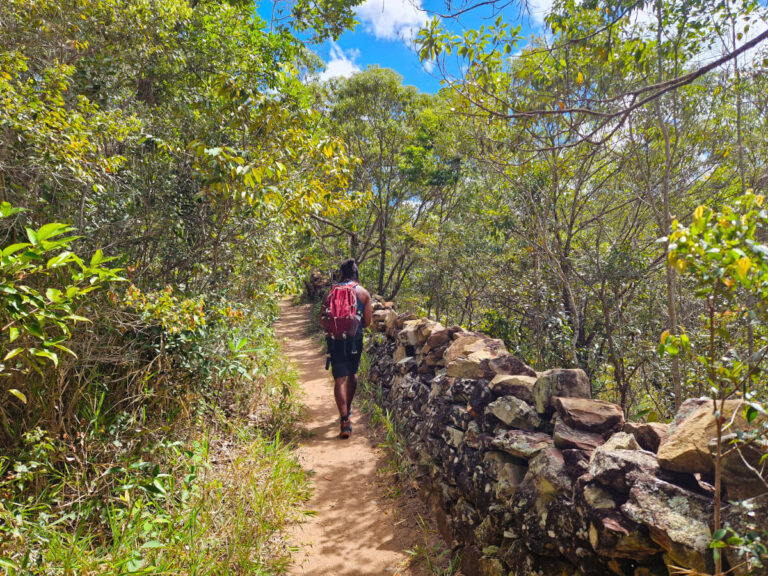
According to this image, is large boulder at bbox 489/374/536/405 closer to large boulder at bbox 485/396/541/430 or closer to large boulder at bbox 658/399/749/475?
large boulder at bbox 485/396/541/430

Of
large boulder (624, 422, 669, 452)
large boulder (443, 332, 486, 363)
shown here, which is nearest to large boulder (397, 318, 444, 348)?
large boulder (443, 332, 486, 363)

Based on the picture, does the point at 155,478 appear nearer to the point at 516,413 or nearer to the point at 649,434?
the point at 516,413

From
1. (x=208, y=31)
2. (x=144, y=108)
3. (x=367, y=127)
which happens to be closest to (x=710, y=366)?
(x=144, y=108)

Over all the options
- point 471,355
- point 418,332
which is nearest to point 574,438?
point 471,355

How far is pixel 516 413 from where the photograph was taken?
285cm

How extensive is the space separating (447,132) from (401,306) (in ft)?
18.6

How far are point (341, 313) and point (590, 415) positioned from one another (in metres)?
2.97

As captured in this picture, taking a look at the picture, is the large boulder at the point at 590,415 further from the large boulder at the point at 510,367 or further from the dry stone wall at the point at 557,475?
the large boulder at the point at 510,367

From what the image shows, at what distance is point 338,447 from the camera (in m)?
4.74

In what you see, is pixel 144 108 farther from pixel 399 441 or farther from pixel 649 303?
pixel 649 303

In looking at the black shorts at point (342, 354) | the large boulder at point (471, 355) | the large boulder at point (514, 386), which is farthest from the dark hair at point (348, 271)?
the large boulder at point (514, 386)

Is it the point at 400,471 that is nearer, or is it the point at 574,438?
the point at 574,438

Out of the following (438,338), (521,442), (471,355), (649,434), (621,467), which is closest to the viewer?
(621,467)

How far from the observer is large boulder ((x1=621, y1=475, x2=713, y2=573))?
61.0 inches
